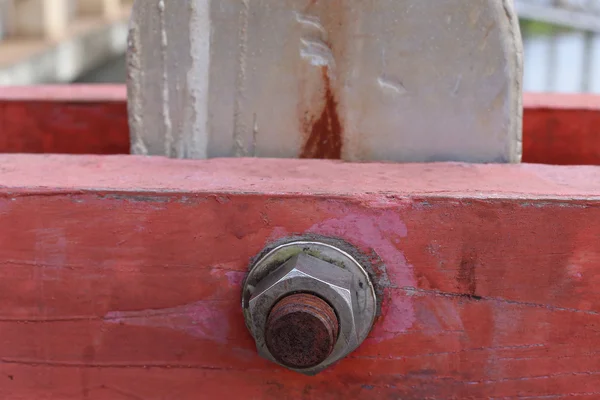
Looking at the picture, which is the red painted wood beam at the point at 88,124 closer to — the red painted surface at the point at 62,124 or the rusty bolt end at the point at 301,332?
the red painted surface at the point at 62,124

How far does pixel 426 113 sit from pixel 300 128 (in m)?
0.18

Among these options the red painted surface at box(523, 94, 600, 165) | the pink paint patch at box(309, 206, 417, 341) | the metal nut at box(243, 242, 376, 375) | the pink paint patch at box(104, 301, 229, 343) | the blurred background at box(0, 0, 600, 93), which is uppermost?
the blurred background at box(0, 0, 600, 93)

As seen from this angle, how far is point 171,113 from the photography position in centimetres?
97

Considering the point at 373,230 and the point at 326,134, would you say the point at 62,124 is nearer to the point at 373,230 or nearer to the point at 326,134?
the point at 326,134

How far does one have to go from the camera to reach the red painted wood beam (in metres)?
1.22

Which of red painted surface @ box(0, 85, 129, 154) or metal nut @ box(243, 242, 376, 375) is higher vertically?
red painted surface @ box(0, 85, 129, 154)

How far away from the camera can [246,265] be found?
2.38 ft

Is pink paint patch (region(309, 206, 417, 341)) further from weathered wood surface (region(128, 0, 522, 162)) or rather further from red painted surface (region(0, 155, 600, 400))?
weathered wood surface (region(128, 0, 522, 162))

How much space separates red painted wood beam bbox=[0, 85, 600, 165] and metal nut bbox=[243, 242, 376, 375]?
64 cm

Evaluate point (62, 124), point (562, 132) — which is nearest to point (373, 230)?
→ point (562, 132)

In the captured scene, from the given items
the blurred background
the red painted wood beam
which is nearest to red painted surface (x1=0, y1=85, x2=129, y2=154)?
the red painted wood beam

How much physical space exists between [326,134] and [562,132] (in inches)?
Result: 19.7

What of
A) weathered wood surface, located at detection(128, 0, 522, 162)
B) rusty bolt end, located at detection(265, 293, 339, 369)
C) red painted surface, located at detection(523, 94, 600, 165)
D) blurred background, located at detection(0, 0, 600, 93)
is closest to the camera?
rusty bolt end, located at detection(265, 293, 339, 369)

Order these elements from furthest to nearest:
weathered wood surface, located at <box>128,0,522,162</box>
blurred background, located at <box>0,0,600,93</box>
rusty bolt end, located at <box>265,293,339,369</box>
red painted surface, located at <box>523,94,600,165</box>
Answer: blurred background, located at <box>0,0,600,93</box>, red painted surface, located at <box>523,94,600,165</box>, weathered wood surface, located at <box>128,0,522,162</box>, rusty bolt end, located at <box>265,293,339,369</box>
